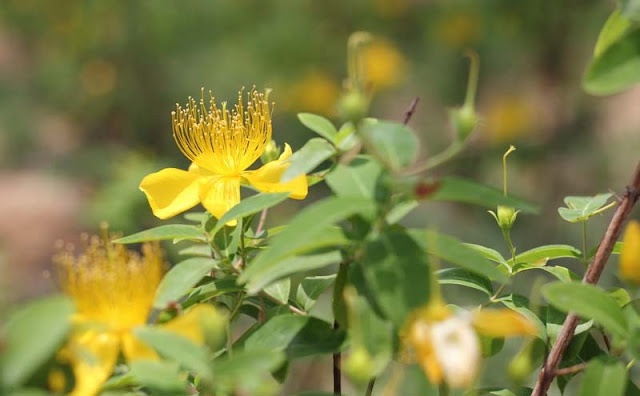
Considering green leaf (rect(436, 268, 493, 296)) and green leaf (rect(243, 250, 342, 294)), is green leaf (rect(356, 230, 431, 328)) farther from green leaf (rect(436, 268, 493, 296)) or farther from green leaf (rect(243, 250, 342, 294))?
green leaf (rect(436, 268, 493, 296))

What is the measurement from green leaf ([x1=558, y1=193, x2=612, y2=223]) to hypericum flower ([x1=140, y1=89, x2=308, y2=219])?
0.65ft

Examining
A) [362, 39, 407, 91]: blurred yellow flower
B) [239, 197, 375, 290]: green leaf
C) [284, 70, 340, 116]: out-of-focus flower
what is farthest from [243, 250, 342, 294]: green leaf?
[362, 39, 407, 91]: blurred yellow flower

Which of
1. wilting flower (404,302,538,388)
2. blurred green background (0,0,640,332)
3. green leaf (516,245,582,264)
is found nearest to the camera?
wilting flower (404,302,538,388)

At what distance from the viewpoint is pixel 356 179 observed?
469mm

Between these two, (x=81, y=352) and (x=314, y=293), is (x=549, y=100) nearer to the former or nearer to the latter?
(x=314, y=293)

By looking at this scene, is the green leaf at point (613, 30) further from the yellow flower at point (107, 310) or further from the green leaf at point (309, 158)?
the yellow flower at point (107, 310)

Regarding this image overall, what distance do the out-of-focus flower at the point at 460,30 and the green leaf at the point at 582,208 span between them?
103 inches

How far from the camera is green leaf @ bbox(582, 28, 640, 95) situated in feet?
1.56

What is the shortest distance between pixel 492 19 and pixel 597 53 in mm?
2784

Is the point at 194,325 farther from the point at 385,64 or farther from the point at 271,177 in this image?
the point at 385,64

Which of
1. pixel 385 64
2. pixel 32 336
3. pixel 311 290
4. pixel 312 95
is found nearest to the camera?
pixel 32 336

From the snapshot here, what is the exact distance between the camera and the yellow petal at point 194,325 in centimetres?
44

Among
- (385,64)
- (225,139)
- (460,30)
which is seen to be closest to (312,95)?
(385,64)

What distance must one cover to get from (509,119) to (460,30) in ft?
1.17
